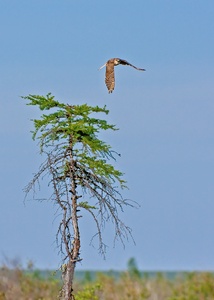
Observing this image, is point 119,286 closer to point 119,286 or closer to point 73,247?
point 119,286

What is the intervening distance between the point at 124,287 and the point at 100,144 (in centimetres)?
860

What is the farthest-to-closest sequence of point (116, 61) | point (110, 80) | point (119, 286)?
point (119, 286), point (116, 61), point (110, 80)

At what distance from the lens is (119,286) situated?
19703 mm

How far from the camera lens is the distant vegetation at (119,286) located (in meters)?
18.2

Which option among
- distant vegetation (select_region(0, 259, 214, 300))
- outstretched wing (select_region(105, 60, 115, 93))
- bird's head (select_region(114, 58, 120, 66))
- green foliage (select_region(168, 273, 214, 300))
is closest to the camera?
outstretched wing (select_region(105, 60, 115, 93))

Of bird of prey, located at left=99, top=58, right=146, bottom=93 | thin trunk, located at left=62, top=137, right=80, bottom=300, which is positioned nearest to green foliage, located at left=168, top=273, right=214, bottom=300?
thin trunk, located at left=62, top=137, right=80, bottom=300

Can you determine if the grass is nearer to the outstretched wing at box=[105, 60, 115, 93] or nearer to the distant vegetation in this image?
the distant vegetation

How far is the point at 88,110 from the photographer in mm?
11273

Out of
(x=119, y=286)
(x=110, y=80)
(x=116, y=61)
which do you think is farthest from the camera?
(x=119, y=286)

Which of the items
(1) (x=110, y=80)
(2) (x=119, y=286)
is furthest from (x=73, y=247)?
(2) (x=119, y=286)

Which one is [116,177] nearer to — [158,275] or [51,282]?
[51,282]

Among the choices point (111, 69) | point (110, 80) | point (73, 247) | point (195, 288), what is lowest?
point (73, 247)

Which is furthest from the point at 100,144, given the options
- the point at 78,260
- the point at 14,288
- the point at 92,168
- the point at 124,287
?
the point at 124,287

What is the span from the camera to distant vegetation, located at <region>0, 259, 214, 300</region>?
18156 millimetres
